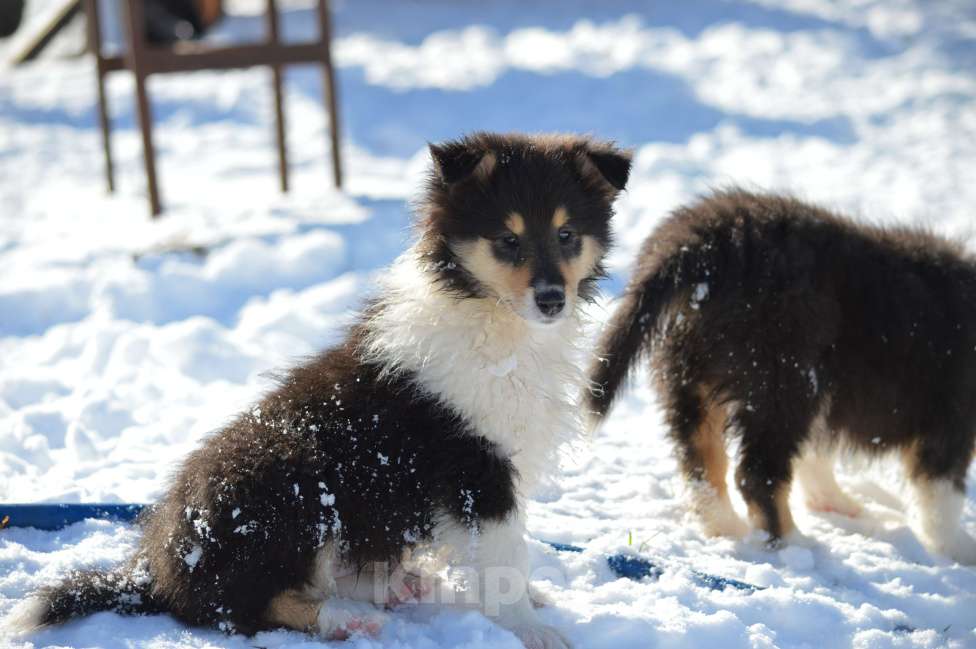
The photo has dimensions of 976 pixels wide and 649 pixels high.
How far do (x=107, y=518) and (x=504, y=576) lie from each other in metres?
1.70

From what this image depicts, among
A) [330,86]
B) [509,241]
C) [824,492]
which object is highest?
[330,86]

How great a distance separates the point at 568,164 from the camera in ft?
12.0

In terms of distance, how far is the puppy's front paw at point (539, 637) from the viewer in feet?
11.1

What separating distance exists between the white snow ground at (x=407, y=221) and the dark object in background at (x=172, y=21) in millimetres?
1027

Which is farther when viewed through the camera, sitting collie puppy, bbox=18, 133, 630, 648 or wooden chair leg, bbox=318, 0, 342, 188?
wooden chair leg, bbox=318, 0, 342, 188

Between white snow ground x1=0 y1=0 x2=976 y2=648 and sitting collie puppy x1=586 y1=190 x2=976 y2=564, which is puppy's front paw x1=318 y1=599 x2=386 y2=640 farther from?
sitting collie puppy x1=586 y1=190 x2=976 y2=564

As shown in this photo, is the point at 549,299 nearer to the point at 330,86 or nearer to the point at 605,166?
the point at 605,166

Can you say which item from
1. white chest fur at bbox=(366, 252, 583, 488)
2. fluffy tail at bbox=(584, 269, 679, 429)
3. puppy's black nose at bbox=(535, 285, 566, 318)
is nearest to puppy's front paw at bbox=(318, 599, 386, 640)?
white chest fur at bbox=(366, 252, 583, 488)

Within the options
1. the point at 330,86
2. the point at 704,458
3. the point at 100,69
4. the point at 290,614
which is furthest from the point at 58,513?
the point at 100,69

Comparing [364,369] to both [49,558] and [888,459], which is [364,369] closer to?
[49,558]

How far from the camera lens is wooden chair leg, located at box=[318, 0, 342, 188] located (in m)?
8.61

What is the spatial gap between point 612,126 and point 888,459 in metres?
7.42

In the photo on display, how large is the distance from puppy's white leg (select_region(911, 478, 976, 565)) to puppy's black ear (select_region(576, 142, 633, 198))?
2.18m

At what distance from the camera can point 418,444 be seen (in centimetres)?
346
